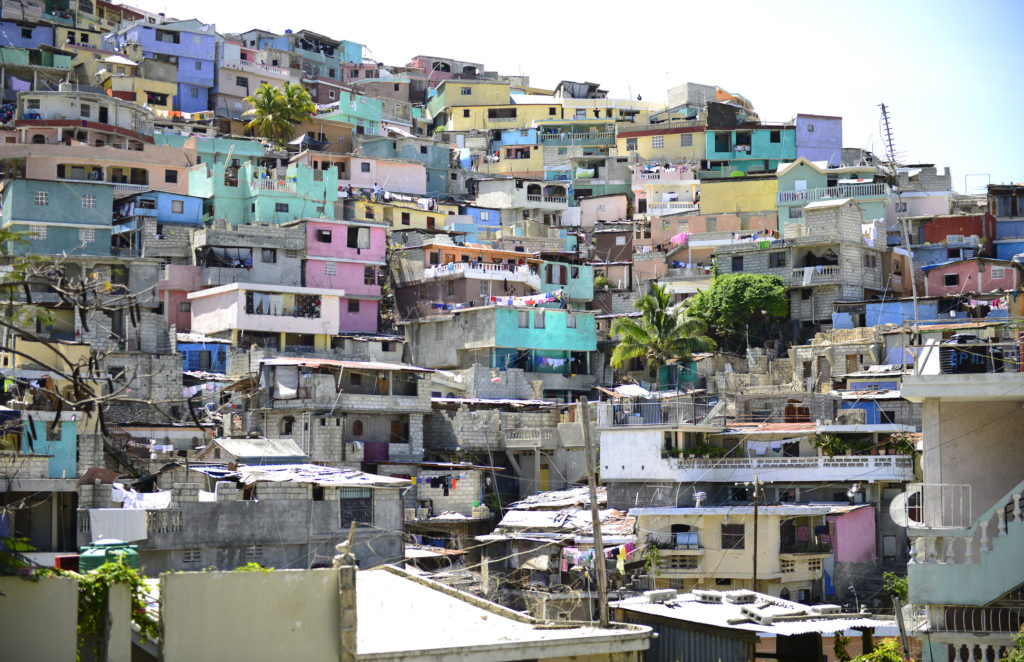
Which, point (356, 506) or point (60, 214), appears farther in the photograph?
point (60, 214)

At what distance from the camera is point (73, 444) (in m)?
30.8

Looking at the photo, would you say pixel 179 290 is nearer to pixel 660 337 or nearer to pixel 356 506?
pixel 660 337

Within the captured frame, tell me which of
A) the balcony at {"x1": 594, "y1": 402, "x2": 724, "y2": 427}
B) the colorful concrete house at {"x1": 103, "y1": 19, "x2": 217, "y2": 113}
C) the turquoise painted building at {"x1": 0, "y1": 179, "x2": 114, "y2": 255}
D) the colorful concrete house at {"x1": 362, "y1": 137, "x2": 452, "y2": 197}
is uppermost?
the colorful concrete house at {"x1": 103, "y1": 19, "x2": 217, "y2": 113}

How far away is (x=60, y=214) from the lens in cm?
5150

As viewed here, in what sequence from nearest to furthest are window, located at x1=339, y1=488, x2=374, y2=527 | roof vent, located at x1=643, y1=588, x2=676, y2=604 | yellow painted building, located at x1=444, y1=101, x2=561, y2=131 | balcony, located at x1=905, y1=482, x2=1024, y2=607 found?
balcony, located at x1=905, y1=482, x2=1024, y2=607 < roof vent, located at x1=643, y1=588, x2=676, y2=604 < window, located at x1=339, y1=488, x2=374, y2=527 < yellow painted building, located at x1=444, y1=101, x2=561, y2=131

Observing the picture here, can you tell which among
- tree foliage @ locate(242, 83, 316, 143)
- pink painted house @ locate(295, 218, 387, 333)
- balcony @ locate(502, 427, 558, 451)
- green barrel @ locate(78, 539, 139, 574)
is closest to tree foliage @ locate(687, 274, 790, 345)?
balcony @ locate(502, 427, 558, 451)

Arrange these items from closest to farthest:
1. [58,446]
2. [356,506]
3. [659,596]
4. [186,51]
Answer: [659,596] → [58,446] → [356,506] → [186,51]

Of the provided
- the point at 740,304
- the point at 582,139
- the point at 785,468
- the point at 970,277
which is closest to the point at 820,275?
the point at 740,304

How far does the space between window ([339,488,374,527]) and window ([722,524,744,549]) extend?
9.21m

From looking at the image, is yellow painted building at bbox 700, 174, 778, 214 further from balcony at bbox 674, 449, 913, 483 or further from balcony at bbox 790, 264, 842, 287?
balcony at bbox 674, 449, 913, 483

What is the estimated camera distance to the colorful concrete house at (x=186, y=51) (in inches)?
3017

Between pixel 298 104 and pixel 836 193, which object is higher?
pixel 298 104

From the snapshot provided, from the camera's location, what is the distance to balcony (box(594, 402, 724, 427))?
3825 centimetres

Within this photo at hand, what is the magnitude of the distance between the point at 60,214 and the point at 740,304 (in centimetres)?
2626
